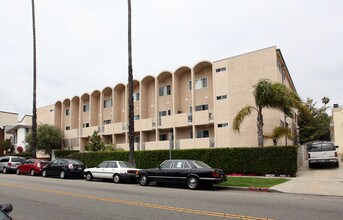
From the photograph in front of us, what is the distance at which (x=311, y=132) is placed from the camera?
44969mm

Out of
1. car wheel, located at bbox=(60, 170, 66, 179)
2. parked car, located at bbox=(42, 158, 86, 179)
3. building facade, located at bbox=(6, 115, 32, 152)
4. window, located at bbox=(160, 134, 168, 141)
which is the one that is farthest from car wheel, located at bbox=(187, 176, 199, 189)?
building facade, located at bbox=(6, 115, 32, 152)

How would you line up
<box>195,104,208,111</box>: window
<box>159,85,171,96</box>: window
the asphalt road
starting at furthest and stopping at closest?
<box>159,85,171,96</box>: window
<box>195,104,208,111</box>: window
the asphalt road

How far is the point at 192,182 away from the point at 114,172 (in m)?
6.10

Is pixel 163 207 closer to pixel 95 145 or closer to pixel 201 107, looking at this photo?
pixel 201 107

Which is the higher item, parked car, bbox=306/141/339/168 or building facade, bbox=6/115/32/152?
building facade, bbox=6/115/32/152

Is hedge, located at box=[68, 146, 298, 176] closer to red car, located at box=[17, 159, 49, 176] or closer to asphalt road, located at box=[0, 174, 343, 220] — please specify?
asphalt road, located at box=[0, 174, 343, 220]

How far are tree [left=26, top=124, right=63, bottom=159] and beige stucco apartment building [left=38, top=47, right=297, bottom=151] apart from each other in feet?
4.32

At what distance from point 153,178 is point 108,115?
28357 mm

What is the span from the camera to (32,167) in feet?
87.8

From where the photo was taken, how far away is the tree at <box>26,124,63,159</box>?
150ft

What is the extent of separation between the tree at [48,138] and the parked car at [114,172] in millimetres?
26142

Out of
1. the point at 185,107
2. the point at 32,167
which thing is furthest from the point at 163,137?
the point at 32,167


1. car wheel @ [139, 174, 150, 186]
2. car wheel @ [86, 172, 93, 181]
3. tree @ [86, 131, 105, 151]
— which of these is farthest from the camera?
tree @ [86, 131, 105, 151]

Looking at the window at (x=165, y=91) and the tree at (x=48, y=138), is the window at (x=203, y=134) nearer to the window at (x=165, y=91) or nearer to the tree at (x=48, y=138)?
the window at (x=165, y=91)
